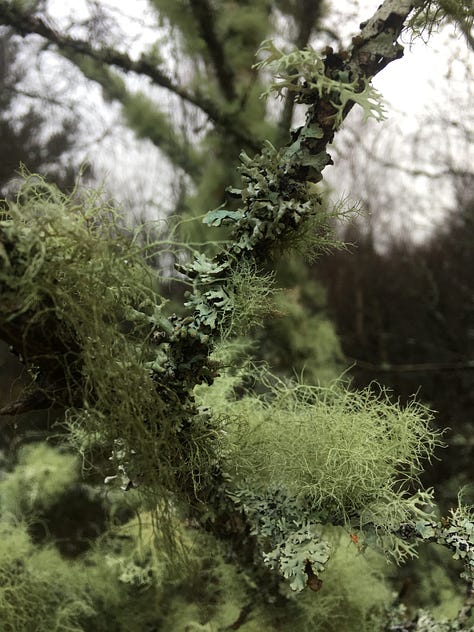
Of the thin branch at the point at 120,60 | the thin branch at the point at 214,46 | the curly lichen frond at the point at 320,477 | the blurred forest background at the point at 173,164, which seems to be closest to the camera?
the curly lichen frond at the point at 320,477

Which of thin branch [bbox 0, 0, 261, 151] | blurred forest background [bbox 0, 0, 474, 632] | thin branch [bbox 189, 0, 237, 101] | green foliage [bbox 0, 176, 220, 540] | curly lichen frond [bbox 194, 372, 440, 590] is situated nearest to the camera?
green foliage [bbox 0, 176, 220, 540]

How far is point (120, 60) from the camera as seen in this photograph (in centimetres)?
100

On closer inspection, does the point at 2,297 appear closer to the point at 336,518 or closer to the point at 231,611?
the point at 336,518

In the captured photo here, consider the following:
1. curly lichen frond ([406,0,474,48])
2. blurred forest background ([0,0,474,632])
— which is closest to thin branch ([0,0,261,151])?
blurred forest background ([0,0,474,632])

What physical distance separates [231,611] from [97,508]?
505 mm

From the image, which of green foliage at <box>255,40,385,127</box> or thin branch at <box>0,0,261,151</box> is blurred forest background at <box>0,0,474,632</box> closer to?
thin branch at <box>0,0,261,151</box>

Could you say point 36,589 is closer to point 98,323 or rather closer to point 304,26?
point 98,323

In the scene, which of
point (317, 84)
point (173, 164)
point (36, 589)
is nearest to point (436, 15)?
point (317, 84)

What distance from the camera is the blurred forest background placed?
2.45 feet

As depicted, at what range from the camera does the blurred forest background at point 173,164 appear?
29.4 inches

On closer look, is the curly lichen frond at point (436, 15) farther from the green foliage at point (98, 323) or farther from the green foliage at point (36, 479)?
the green foliage at point (36, 479)

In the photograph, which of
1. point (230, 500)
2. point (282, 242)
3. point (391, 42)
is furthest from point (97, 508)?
point (391, 42)

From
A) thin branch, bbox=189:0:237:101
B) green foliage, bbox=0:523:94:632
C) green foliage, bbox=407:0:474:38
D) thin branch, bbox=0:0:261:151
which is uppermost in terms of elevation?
thin branch, bbox=189:0:237:101

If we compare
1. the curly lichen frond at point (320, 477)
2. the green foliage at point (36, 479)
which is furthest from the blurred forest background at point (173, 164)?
the curly lichen frond at point (320, 477)
